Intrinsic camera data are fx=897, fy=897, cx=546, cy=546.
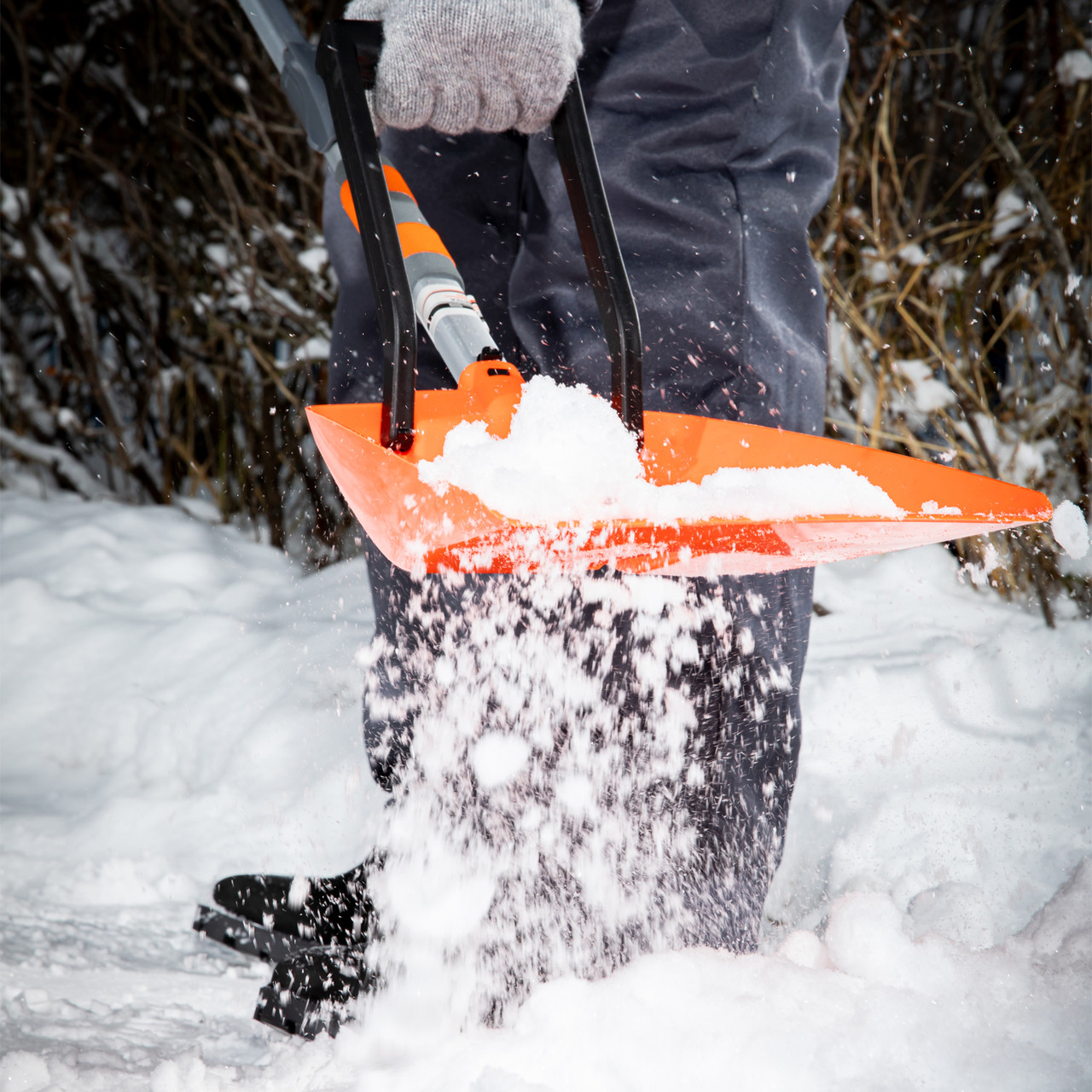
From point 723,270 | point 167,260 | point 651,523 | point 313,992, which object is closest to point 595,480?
point 651,523

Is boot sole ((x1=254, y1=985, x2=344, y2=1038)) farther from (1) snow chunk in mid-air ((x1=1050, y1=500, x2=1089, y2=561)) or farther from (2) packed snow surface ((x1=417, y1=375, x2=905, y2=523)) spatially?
(1) snow chunk in mid-air ((x1=1050, y1=500, x2=1089, y2=561))

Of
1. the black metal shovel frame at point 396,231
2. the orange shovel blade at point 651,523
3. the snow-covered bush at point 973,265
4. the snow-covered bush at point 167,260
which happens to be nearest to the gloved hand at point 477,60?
the black metal shovel frame at point 396,231

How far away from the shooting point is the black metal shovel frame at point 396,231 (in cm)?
81

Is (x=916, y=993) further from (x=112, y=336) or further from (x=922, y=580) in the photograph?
(x=112, y=336)

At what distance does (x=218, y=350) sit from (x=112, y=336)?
1.46ft

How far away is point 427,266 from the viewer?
0.98 m

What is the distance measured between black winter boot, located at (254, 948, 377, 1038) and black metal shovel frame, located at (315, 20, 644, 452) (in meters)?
0.61

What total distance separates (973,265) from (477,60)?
170cm

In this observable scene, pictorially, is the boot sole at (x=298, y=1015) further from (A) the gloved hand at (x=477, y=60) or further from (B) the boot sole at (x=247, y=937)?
(A) the gloved hand at (x=477, y=60)

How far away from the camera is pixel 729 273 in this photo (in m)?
1.10

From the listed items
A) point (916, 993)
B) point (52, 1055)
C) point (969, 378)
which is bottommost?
point (52, 1055)

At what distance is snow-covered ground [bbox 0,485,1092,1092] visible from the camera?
0.81 metres

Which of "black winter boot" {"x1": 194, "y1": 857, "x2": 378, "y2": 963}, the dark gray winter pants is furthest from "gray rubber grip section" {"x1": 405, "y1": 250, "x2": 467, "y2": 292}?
"black winter boot" {"x1": 194, "y1": 857, "x2": 378, "y2": 963}

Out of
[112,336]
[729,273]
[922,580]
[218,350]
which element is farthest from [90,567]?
[922,580]
